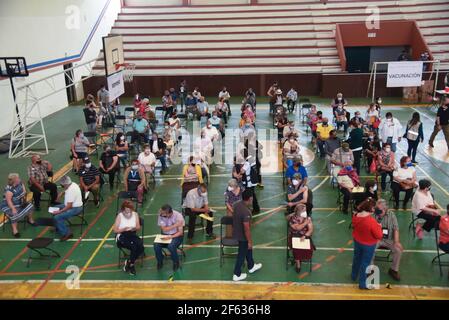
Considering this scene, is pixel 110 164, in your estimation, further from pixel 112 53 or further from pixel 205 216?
pixel 112 53

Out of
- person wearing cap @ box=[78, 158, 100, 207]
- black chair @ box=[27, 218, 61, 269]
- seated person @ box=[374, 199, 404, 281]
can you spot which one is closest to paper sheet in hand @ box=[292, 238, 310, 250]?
seated person @ box=[374, 199, 404, 281]

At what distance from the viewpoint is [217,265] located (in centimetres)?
883

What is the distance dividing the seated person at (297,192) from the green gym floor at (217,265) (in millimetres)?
739

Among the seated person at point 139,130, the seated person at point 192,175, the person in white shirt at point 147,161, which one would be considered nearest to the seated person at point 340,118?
the seated person at point 139,130

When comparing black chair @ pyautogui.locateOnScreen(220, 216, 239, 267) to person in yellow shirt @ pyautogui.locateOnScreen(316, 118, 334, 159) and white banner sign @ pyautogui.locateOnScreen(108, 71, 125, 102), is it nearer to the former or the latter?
person in yellow shirt @ pyautogui.locateOnScreen(316, 118, 334, 159)

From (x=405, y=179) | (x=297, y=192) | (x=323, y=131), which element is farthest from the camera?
(x=323, y=131)

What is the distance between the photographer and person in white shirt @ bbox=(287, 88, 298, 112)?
20.8 meters

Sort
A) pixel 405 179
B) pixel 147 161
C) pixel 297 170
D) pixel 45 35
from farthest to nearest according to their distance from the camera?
1. pixel 45 35
2. pixel 147 161
3. pixel 405 179
4. pixel 297 170

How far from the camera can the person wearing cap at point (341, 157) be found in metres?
11.4

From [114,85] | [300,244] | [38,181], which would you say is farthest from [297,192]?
[114,85]

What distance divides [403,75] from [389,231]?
13.8 meters

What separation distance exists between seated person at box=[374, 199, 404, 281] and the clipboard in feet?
4.27

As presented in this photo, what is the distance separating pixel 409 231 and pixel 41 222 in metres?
7.87

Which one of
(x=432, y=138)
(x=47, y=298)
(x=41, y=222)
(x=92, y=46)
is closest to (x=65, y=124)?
(x=92, y=46)
